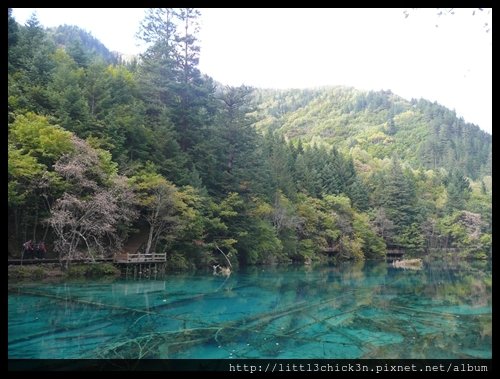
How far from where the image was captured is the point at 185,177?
51.0ft

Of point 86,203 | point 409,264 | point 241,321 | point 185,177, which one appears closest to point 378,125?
point 409,264

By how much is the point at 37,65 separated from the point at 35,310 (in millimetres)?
9321

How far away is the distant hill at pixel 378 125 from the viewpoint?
99.9 ft

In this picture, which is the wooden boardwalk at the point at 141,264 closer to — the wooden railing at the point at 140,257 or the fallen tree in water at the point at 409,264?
the wooden railing at the point at 140,257

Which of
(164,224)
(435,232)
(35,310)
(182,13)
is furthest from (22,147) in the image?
(435,232)

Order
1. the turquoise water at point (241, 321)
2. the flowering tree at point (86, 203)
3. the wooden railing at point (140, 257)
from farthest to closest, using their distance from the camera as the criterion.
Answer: the wooden railing at point (140, 257)
the flowering tree at point (86, 203)
the turquoise water at point (241, 321)

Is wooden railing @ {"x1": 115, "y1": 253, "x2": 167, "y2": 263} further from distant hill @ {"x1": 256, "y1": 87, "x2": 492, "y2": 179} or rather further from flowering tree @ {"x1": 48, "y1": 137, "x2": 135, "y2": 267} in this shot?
distant hill @ {"x1": 256, "y1": 87, "x2": 492, "y2": 179}

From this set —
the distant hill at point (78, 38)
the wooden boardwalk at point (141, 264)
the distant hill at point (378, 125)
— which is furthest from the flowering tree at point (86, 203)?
the distant hill at point (78, 38)

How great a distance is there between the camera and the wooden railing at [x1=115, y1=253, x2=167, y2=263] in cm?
1267

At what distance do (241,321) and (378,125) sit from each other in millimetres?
43569

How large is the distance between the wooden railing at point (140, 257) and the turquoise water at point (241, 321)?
38.3 inches

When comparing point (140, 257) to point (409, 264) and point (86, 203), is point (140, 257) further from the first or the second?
point (409, 264)

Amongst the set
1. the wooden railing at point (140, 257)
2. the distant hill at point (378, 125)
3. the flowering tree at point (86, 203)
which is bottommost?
the wooden railing at point (140, 257)

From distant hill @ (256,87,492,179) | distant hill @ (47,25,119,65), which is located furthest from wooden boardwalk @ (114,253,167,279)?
distant hill @ (47,25,119,65)
